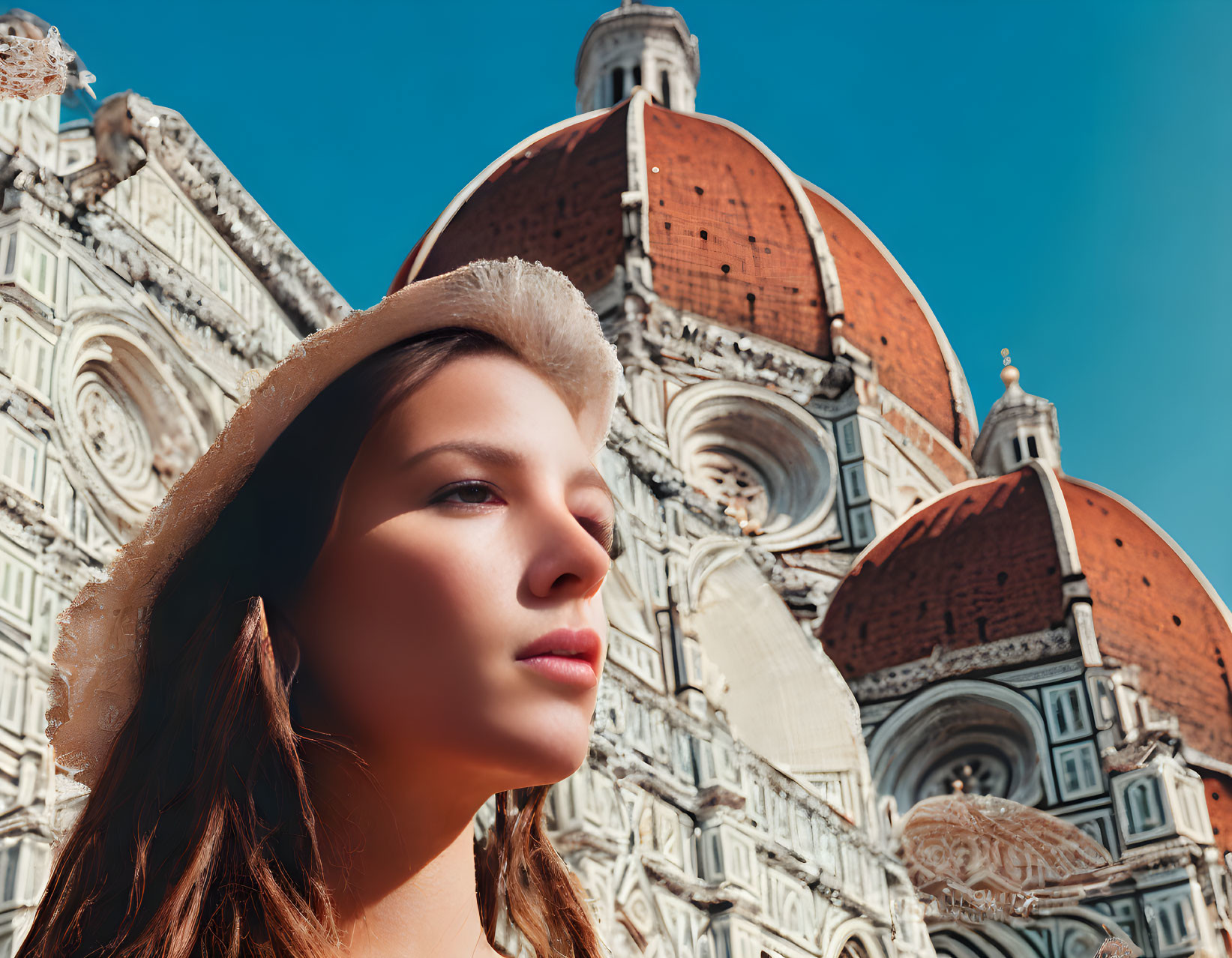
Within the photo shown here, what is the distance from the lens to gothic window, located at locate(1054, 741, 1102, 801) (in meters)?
20.1

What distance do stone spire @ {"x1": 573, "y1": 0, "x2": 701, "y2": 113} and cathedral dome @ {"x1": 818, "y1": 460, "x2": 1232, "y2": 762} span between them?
16697 mm

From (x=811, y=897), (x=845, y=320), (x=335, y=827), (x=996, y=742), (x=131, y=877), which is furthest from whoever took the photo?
(x=845, y=320)

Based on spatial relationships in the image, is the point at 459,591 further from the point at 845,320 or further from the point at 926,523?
the point at 845,320

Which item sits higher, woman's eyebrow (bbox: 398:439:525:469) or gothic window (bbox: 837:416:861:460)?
gothic window (bbox: 837:416:861:460)

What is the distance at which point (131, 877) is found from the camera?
1.65 meters

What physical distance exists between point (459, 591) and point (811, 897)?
434 inches

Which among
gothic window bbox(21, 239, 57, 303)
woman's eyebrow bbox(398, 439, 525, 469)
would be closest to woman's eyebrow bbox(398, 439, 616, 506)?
woman's eyebrow bbox(398, 439, 525, 469)

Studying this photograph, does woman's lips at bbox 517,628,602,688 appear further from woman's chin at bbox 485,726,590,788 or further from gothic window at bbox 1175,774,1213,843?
gothic window at bbox 1175,774,1213,843

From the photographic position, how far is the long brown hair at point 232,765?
1595 millimetres

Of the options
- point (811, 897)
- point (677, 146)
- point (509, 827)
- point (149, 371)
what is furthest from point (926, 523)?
point (509, 827)

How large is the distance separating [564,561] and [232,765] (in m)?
0.44

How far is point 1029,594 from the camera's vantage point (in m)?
23.3

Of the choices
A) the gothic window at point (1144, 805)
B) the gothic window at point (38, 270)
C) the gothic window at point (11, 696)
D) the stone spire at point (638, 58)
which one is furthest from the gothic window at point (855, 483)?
the gothic window at point (11, 696)

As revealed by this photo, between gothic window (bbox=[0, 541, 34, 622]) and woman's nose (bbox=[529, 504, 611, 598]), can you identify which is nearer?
woman's nose (bbox=[529, 504, 611, 598])
